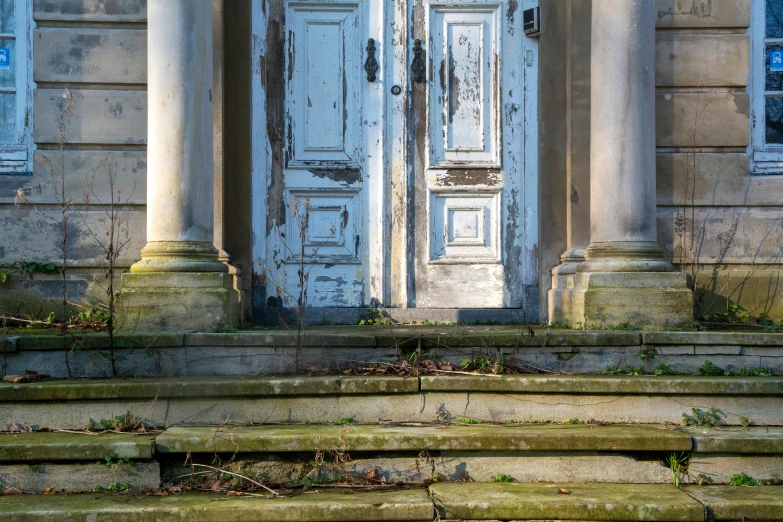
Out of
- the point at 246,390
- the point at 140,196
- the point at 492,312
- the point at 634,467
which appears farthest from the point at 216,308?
the point at 634,467

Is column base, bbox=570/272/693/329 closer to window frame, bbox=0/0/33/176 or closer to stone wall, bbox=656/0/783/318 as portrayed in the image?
stone wall, bbox=656/0/783/318

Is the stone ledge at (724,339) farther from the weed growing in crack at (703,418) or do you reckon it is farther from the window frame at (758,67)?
the window frame at (758,67)

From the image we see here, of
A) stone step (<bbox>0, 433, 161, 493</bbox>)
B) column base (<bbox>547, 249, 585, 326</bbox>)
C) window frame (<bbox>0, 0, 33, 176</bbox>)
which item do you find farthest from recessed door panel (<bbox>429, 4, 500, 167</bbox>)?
stone step (<bbox>0, 433, 161, 493</bbox>)

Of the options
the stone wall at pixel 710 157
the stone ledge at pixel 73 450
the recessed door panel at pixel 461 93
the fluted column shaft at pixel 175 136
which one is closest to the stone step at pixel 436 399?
the stone ledge at pixel 73 450

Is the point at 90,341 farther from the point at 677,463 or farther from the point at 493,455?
the point at 677,463

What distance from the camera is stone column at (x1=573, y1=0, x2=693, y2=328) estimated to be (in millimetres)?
5320

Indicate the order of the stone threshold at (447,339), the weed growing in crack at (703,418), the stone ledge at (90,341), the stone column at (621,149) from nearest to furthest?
the weed growing in crack at (703,418) < the stone ledge at (90,341) < the stone threshold at (447,339) < the stone column at (621,149)

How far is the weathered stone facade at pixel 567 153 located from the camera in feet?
19.2

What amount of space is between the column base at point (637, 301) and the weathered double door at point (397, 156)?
106 centimetres

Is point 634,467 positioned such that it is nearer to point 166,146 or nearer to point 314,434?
point 314,434

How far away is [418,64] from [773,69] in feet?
8.90

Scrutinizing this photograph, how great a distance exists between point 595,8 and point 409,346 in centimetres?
268

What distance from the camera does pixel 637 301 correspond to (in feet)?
16.8

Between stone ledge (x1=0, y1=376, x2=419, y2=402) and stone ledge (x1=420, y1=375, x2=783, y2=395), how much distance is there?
19cm
